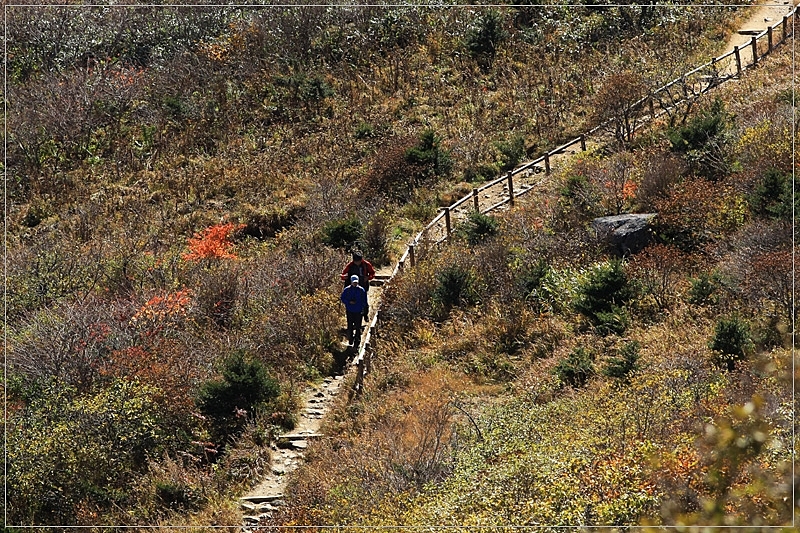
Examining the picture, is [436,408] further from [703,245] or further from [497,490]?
[703,245]

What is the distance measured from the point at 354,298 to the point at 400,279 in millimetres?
2949

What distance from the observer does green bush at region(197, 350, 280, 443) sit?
14.8m

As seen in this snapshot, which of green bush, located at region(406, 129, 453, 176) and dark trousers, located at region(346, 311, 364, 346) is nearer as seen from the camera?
dark trousers, located at region(346, 311, 364, 346)

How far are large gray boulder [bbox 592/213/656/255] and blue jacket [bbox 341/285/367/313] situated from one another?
546 centimetres

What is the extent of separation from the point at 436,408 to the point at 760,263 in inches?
225

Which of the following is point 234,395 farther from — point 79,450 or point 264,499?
point 79,450

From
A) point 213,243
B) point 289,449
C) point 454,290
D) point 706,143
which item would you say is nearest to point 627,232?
point 454,290

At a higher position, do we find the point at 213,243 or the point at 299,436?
the point at 213,243

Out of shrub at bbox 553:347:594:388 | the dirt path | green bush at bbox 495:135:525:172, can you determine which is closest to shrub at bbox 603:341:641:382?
shrub at bbox 553:347:594:388

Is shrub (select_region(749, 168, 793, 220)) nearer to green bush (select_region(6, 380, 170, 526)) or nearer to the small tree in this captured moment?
the small tree

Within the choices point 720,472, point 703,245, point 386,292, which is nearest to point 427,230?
point 386,292

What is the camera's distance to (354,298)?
1650cm

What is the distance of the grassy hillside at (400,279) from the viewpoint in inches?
449

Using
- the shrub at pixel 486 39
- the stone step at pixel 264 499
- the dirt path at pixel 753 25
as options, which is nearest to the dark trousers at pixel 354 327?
the stone step at pixel 264 499
